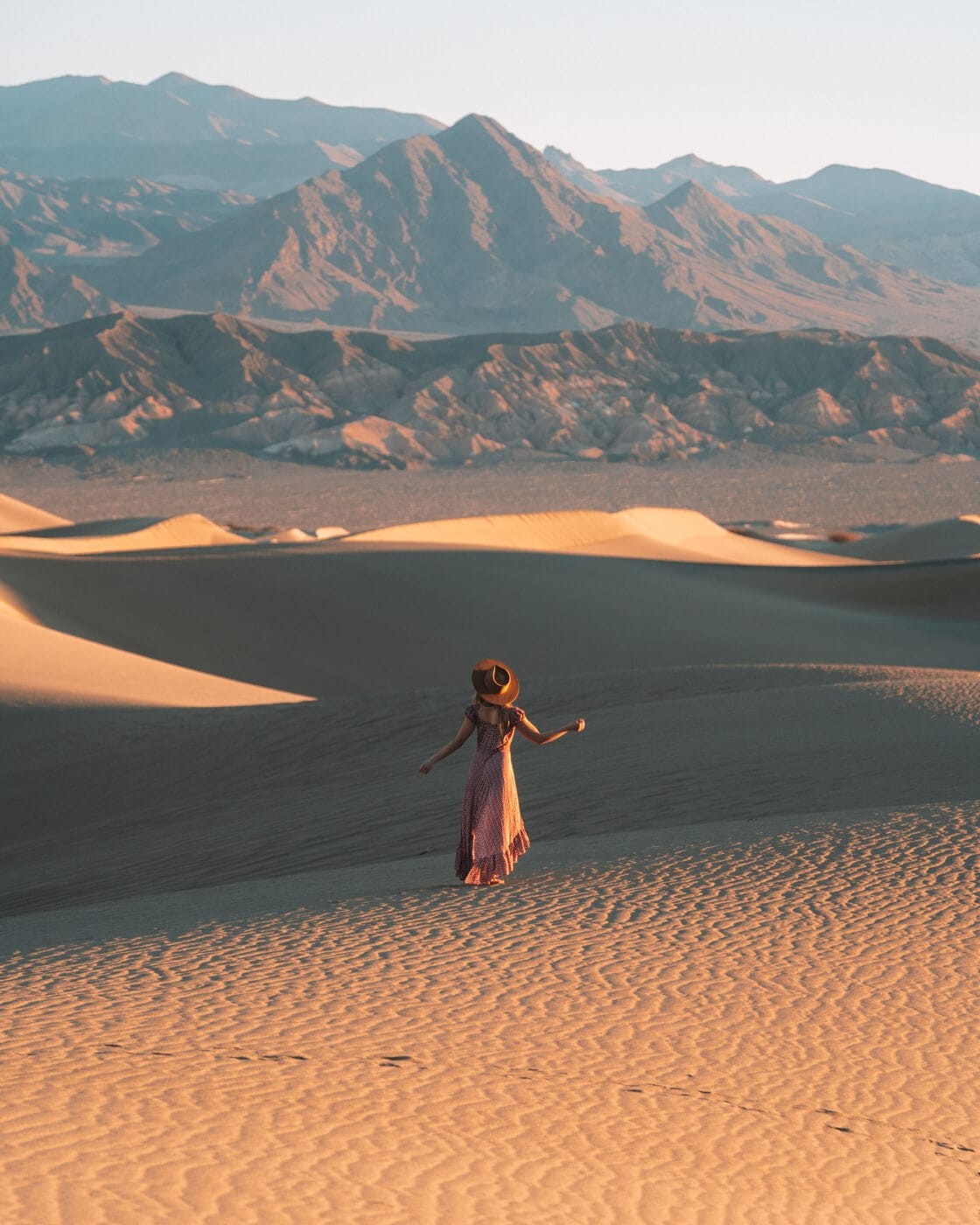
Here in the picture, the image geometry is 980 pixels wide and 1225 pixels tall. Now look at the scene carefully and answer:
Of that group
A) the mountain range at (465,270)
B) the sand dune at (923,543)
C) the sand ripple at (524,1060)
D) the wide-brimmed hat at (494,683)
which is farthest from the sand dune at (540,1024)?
the mountain range at (465,270)

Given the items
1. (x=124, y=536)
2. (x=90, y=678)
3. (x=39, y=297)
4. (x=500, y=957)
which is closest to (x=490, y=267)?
(x=39, y=297)

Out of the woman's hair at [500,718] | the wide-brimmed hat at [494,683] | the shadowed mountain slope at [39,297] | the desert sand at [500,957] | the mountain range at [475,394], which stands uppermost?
the shadowed mountain slope at [39,297]

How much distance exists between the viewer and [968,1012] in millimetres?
5512

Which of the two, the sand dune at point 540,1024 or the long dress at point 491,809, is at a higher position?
the long dress at point 491,809

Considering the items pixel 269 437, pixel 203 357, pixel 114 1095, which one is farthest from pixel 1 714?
pixel 203 357

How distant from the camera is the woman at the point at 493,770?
6820 millimetres

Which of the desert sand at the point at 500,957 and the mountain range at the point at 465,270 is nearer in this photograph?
the desert sand at the point at 500,957

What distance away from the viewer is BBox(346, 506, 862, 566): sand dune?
125ft

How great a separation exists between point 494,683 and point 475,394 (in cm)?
8385

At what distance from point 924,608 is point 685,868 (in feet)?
81.8

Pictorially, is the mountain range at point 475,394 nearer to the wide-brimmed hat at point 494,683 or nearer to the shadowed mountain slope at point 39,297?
the shadowed mountain slope at point 39,297

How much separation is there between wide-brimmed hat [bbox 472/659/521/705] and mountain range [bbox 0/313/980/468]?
74080mm

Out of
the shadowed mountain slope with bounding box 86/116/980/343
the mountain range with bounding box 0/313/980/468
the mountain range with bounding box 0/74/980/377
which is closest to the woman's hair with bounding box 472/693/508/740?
the mountain range with bounding box 0/313/980/468

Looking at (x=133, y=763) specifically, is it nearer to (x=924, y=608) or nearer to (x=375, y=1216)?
(x=375, y=1216)
